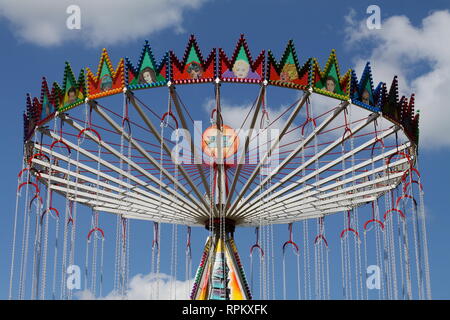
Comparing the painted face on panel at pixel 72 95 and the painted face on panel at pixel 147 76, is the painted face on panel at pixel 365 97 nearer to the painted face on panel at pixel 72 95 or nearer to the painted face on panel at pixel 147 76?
the painted face on panel at pixel 147 76

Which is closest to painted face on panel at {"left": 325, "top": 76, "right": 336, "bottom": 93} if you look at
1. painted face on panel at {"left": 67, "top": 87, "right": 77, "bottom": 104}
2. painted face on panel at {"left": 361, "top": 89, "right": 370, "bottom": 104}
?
painted face on panel at {"left": 361, "top": 89, "right": 370, "bottom": 104}

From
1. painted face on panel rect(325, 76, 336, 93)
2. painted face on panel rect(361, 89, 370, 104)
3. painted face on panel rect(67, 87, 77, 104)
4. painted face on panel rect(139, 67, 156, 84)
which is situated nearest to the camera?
painted face on panel rect(139, 67, 156, 84)

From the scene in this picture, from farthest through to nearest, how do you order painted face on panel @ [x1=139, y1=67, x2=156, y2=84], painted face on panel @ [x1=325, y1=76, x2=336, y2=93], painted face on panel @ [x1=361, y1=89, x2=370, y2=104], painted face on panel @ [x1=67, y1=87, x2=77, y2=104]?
painted face on panel @ [x1=361, y1=89, x2=370, y2=104], painted face on panel @ [x1=67, y1=87, x2=77, y2=104], painted face on panel @ [x1=325, y1=76, x2=336, y2=93], painted face on panel @ [x1=139, y1=67, x2=156, y2=84]

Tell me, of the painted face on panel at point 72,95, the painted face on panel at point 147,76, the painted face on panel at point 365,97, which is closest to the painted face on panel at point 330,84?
the painted face on panel at point 365,97

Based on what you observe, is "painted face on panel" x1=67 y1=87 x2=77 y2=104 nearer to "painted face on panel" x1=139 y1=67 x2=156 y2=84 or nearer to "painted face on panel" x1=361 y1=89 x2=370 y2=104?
"painted face on panel" x1=139 y1=67 x2=156 y2=84

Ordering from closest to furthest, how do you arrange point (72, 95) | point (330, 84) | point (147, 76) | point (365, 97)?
point (147, 76), point (330, 84), point (72, 95), point (365, 97)

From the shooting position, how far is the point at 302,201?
28.6 metres

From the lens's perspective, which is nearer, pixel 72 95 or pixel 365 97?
pixel 72 95

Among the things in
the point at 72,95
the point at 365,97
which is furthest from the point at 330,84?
the point at 72,95

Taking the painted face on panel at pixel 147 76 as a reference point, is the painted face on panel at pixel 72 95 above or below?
below

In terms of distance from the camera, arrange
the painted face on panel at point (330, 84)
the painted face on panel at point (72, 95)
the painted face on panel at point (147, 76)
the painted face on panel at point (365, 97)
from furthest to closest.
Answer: the painted face on panel at point (365, 97) < the painted face on panel at point (72, 95) < the painted face on panel at point (330, 84) < the painted face on panel at point (147, 76)

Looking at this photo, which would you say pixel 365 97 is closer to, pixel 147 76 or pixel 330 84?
pixel 330 84

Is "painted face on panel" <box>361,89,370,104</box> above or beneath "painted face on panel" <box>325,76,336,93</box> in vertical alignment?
beneath
